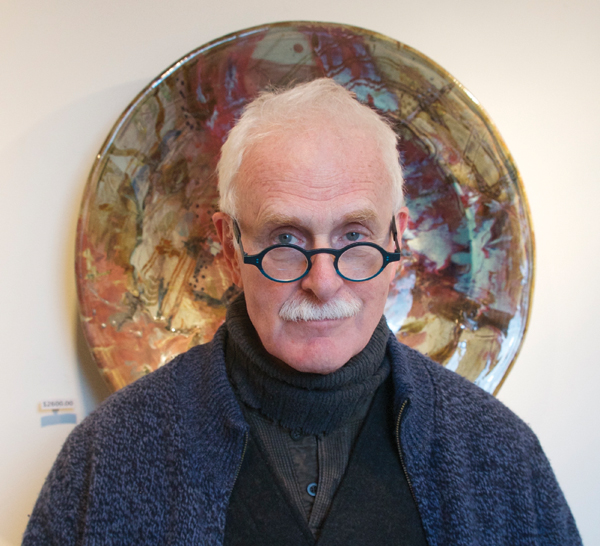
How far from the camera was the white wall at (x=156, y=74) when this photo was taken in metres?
1.31

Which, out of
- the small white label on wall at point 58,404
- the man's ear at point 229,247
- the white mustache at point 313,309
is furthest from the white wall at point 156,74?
the white mustache at point 313,309

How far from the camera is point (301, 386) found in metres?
0.93

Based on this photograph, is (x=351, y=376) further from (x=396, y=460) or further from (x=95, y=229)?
(x=95, y=229)

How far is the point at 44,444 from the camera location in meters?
1.34

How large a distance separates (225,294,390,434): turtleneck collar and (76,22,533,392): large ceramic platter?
424mm

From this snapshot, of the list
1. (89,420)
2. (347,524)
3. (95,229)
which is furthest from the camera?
(95,229)

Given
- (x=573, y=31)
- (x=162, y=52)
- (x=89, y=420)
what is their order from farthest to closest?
(x=573, y=31)
(x=162, y=52)
(x=89, y=420)

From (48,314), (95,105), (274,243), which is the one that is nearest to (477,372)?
(274,243)

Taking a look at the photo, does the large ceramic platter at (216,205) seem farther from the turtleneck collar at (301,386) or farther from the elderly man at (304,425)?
the turtleneck collar at (301,386)

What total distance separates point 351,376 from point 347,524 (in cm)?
27

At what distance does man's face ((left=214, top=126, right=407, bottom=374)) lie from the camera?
33.8 inches

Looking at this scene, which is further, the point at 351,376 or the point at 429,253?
the point at 429,253

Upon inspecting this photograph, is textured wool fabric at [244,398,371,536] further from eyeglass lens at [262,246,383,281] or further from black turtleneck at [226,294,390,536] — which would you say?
eyeglass lens at [262,246,383,281]

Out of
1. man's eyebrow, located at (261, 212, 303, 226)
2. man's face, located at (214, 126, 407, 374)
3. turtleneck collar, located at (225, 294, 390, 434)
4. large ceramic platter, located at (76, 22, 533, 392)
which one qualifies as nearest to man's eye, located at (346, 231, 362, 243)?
man's face, located at (214, 126, 407, 374)
